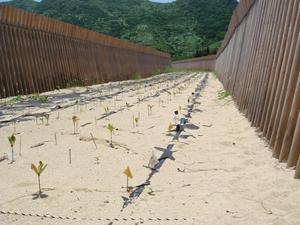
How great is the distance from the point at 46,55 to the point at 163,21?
7332 cm

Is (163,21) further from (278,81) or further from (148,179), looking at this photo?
(148,179)

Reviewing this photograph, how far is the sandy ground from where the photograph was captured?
2400mm

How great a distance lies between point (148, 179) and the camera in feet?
10.3

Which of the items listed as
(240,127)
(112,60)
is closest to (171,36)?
(112,60)

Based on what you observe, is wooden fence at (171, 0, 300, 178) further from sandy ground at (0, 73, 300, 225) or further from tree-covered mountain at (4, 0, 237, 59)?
tree-covered mountain at (4, 0, 237, 59)

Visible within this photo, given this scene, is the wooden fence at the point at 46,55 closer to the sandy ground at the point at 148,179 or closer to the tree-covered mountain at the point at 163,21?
the sandy ground at the point at 148,179

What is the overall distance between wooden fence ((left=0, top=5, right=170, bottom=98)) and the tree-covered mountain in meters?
44.4

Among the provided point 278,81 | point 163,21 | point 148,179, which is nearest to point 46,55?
point 278,81

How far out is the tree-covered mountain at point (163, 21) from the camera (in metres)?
68.6

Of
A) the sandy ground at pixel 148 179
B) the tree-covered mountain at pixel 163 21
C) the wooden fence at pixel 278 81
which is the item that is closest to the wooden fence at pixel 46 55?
the sandy ground at pixel 148 179

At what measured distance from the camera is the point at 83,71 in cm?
1644

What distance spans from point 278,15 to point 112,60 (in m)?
17.4

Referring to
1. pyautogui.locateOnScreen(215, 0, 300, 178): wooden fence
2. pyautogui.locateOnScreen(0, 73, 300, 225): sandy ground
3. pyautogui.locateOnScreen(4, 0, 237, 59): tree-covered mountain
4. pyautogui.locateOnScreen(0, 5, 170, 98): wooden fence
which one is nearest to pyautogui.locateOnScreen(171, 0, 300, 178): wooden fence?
pyautogui.locateOnScreen(215, 0, 300, 178): wooden fence

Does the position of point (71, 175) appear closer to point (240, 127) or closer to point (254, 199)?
point (254, 199)
